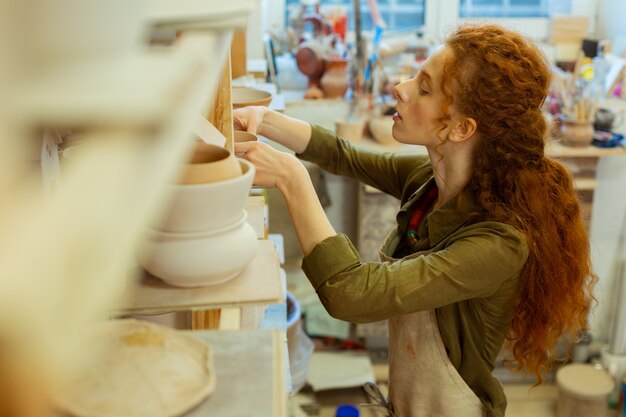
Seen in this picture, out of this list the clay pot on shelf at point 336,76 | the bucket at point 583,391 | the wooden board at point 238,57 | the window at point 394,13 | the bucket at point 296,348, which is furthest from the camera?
the window at point 394,13

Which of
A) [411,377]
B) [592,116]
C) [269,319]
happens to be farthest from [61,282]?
[592,116]

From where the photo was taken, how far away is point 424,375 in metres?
1.65

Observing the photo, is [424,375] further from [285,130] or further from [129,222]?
[129,222]

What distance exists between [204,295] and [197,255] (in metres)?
0.05

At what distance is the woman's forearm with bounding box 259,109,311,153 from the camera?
1706 mm

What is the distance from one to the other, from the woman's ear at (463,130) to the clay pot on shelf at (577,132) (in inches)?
66.9

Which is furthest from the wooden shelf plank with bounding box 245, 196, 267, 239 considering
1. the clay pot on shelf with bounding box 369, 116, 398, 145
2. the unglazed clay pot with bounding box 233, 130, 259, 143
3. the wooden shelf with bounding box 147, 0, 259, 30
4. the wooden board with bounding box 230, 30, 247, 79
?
the clay pot on shelf with bounding box 369, 116, 398, 145

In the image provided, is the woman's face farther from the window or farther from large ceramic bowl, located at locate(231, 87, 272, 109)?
the window

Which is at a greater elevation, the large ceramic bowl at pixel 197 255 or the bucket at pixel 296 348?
the large ceramic bowl at pixel 197 255

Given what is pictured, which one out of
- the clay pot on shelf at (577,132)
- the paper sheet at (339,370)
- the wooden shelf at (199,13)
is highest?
the wooden shelf at (199,13)

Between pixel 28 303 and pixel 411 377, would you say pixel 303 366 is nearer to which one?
pixel 411 377

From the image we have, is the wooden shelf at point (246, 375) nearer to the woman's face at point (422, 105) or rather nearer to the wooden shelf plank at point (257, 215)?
the wooden shelf plank at point (257, 215)

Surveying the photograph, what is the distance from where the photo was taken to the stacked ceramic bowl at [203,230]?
744 millimetres

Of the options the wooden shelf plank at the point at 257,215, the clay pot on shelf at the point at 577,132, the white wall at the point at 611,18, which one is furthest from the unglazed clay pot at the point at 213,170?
the white wall at the point at 611,18
